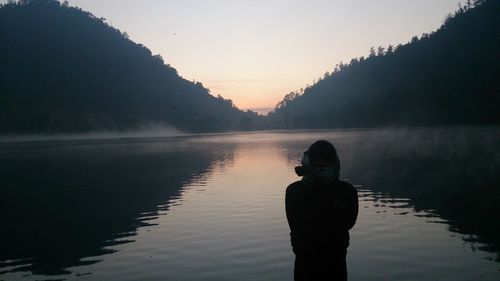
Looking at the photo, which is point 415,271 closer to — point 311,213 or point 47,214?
point 311,213

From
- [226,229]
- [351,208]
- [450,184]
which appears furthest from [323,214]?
[450,184]

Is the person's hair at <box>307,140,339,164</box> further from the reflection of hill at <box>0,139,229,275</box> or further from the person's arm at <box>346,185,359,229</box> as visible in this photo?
the reflection of hill at <box>0,139,229,275</box>

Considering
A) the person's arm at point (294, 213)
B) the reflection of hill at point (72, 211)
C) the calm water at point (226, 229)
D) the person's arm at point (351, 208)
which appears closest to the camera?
the person's arm at point (351, 208)

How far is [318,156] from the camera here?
5.73 metres

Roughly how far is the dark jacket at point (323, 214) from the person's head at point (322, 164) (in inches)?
4.7

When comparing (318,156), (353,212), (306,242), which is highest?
(318,156)

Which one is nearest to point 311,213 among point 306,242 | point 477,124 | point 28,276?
point 306,242

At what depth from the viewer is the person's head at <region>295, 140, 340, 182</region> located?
5715 mm

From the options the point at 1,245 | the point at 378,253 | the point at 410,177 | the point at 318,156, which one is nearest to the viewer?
the point at 318,156

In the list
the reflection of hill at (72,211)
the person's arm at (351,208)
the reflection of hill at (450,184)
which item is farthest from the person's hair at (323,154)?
the reflection of hill at (450,184)

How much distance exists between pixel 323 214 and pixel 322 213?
0.7 inches

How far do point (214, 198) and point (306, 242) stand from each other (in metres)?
27.1

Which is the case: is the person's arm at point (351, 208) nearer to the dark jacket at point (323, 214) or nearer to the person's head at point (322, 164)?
the dark jacket at point (323, 214)

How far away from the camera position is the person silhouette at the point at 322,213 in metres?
5.74
